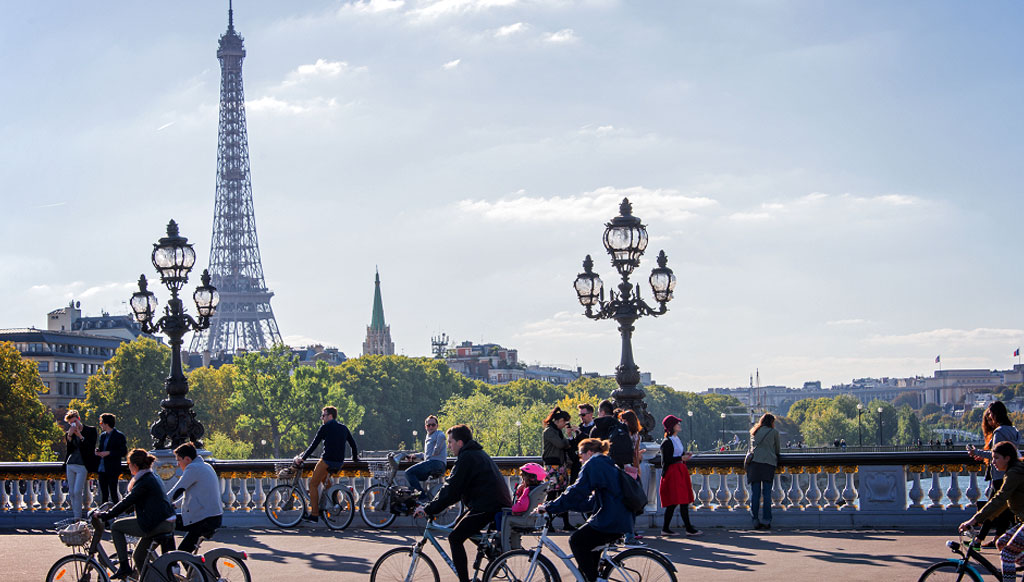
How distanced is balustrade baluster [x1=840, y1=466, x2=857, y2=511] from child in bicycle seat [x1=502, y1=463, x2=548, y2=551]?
23.3 ft

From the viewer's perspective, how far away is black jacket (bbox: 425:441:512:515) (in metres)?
12.5

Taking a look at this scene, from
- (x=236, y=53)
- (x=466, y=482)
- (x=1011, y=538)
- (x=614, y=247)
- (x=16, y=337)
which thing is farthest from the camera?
(x=236, y=53)

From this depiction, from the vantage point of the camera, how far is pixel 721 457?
21.6 metres

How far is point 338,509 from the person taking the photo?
21.3 meters

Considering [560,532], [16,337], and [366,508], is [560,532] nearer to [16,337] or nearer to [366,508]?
[366,508]

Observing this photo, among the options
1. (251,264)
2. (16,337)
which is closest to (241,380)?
(16,337)

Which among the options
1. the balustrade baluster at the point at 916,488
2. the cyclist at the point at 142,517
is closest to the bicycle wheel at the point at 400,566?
the cyclist at the point at 142,517

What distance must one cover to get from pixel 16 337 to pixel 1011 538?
125 metres

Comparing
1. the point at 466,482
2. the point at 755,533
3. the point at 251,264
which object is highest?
the point at 251,264

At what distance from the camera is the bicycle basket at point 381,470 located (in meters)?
21.0

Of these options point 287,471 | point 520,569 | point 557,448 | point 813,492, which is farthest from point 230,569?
point 813,492

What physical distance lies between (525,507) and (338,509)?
8.11m

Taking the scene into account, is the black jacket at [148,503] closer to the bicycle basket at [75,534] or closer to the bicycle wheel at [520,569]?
the bicycle basket at [75,534]

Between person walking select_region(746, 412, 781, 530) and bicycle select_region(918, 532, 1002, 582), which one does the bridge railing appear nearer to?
person walking select_region(746, 412, 781, 530)
